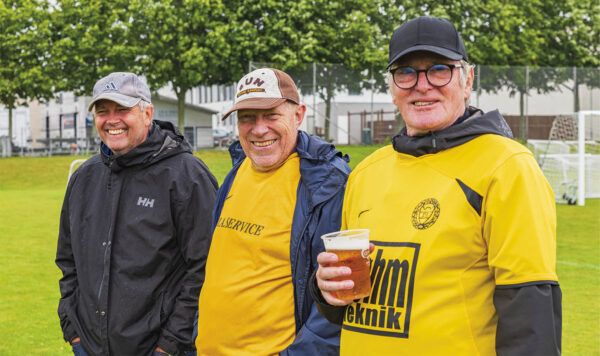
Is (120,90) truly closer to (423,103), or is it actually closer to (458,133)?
(423,103)

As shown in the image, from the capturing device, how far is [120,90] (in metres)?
3.76

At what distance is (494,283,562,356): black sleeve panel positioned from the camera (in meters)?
2.00

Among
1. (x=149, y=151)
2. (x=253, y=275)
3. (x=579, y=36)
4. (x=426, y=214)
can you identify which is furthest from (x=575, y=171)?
(x=579, y=36)

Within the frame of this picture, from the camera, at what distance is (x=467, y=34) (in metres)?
40.1

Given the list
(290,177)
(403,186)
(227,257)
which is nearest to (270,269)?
(227,257)

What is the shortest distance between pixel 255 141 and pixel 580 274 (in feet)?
26.9

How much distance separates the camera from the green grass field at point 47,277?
683cm

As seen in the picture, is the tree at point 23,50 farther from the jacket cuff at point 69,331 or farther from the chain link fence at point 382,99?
the jacket cuff at point 69,331

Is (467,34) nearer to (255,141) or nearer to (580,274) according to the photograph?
(580,274)

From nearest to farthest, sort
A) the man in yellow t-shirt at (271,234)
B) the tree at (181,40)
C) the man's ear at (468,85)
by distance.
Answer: the man's ear at (468,85) < the man in yellow t-shirt at (271,234) < the tree at (181,40)

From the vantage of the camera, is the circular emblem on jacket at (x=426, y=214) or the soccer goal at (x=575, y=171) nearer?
the circular emblem on jacket at (x=426, y=214)

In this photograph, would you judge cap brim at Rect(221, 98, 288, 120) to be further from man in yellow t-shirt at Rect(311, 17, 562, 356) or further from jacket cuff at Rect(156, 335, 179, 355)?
jacket cuff at Rect(156, 335, 179, 355)

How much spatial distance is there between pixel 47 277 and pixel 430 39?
8927 millimetres

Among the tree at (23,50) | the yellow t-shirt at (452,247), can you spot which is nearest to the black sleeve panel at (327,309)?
the yellow t-shirt at (452,247)
